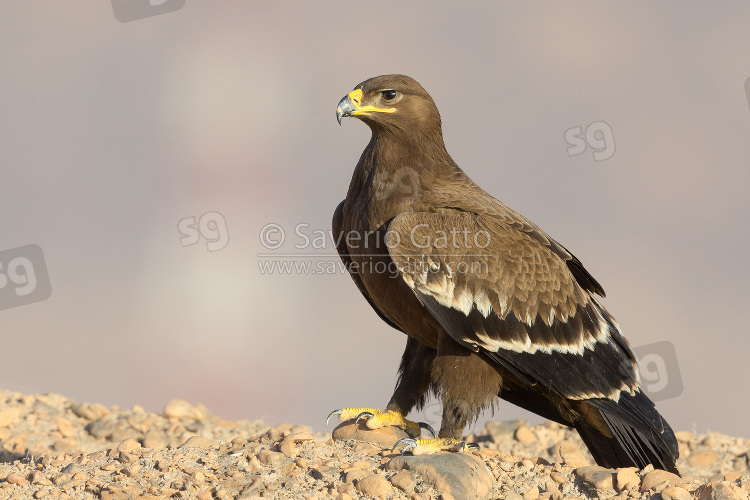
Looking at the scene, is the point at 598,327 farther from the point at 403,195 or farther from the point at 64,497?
the point at 64,497

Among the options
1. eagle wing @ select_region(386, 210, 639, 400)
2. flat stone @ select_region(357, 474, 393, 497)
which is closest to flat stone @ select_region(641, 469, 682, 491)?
eagle wing @ select_region(386, 210, 639, 400)

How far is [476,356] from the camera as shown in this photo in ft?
25.2

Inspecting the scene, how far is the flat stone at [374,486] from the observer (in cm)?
688

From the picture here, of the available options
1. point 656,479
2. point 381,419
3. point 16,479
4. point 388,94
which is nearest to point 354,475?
point 381,419

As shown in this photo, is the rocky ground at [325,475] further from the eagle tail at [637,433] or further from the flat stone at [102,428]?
the flat stone at [102,428]

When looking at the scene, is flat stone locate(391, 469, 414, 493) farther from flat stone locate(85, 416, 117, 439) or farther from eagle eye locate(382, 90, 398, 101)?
flat stone locate(85, 416, 117, 439)

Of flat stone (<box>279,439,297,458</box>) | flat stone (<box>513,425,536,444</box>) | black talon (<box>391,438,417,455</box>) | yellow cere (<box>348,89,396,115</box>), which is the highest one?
yellow cere (<box>348,89,396,115</box>)

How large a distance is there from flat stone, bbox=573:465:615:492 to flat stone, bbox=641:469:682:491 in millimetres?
255

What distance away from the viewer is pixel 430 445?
7.64m

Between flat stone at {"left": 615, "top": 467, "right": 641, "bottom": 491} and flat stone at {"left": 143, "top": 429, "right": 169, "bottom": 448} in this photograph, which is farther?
flat stone at {"left": 143, "top": 429, "right": 169, "bottom": 448}

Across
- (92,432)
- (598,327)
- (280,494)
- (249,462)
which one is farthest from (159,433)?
(598,327)

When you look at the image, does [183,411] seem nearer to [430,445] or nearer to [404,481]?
[430,445]

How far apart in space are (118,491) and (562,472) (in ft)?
11.9

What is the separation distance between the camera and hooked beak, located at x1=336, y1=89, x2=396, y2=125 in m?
7.96
